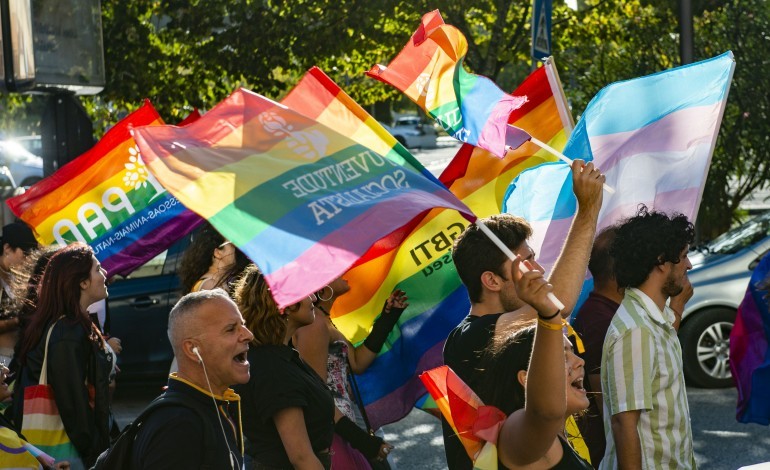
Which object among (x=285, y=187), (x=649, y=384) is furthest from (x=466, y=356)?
(x=285, y=187)

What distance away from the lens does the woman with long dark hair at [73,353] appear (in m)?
5.48

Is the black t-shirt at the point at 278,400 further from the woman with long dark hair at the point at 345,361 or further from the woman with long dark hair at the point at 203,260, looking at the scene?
the woman with long dark hair at the point at 203,260

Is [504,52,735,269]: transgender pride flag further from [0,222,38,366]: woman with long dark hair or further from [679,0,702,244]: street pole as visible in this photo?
[679,0,702,244]: street pole

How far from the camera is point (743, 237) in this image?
36.0ft

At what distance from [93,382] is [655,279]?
2576 millimetres

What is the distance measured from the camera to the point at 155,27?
1388 cm

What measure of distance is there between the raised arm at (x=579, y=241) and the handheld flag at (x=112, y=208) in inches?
110

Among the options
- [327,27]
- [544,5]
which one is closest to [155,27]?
[327,27]

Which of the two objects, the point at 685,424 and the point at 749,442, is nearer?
the point at 685,424

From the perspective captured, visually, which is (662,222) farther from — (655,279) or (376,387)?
(376,387)

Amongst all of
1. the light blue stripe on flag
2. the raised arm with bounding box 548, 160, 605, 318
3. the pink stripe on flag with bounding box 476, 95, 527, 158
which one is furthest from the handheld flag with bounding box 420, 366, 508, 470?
the light blue stripe on flag

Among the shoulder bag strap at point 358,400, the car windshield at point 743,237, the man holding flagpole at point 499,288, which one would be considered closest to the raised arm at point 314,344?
the shoulder bag strap at point 358,400

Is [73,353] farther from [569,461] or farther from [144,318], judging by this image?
[144,318]

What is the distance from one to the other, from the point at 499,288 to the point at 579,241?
0.45 meters
